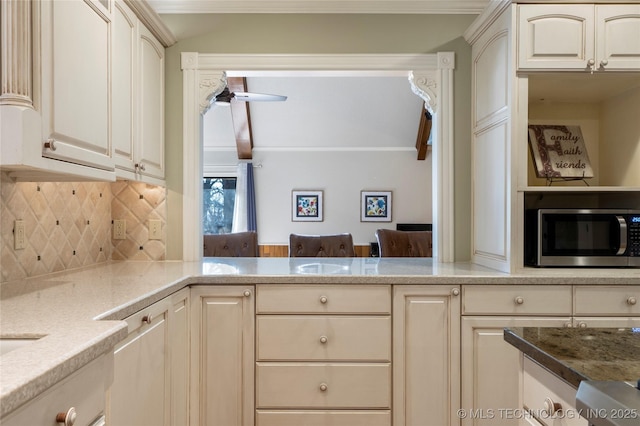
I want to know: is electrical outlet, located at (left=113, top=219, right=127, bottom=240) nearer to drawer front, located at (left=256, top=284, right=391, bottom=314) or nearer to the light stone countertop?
the light stone countertop

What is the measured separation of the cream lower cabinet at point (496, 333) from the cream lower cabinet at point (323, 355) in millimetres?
384

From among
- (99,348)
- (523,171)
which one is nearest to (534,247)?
(523,171)

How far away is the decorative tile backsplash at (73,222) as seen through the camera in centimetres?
162

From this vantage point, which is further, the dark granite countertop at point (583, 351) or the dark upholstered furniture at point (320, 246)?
the dark upholstered furniture at point (320, 246)

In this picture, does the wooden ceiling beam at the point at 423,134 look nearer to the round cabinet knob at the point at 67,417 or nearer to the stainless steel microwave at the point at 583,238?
the stainless steel microwave at the point at 583,238

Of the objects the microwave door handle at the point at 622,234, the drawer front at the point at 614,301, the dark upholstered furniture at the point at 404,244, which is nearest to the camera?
the drawer front at the point at 614,301

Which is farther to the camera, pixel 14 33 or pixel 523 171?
pixel 523 171

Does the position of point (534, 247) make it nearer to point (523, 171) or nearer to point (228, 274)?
point (523, 171)

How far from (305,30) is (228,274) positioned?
1545 millimetres

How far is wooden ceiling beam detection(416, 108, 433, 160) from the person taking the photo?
6086 millimetres

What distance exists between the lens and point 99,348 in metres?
0.95

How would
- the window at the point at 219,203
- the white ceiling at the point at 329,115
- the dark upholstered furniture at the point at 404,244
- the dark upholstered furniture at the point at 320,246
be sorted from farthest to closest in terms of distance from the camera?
the window at the point at 219,203 < the white ceiling at the point at 329,115 < the dark upholstered furniture at the point at 404,244 < the dark upholstered furniture at the point at 320,246

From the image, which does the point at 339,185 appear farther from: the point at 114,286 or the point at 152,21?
the point at 114,286

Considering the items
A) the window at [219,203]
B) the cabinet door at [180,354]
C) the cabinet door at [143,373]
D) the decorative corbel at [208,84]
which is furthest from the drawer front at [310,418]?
the window at [219,203]
